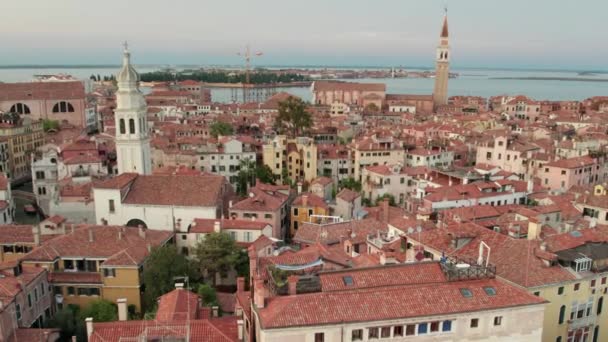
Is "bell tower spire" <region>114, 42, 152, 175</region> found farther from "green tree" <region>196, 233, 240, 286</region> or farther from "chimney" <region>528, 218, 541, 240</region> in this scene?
"chimney" <region>528, 218, 541, 240</region>

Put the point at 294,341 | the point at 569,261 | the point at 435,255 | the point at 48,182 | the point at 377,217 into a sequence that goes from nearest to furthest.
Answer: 1. the point at 294,341
2. the point at 569,261
3. the point at 435,255
4. the point at 377,217
5. the point at 48,182

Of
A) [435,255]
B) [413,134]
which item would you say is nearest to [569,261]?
[435,255]

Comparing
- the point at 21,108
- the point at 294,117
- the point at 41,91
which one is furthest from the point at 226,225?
the point at 41,91

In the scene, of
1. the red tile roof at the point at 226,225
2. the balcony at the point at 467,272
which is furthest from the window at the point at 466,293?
the red tile roof at the point at 226,225

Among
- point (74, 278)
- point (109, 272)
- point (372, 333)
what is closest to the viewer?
point (372, 333)

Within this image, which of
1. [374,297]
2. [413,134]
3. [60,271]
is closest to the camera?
[374,297]

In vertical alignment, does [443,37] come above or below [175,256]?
above

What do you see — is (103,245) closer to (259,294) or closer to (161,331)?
(161,331)

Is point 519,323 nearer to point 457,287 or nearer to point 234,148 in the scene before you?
point 457,287
